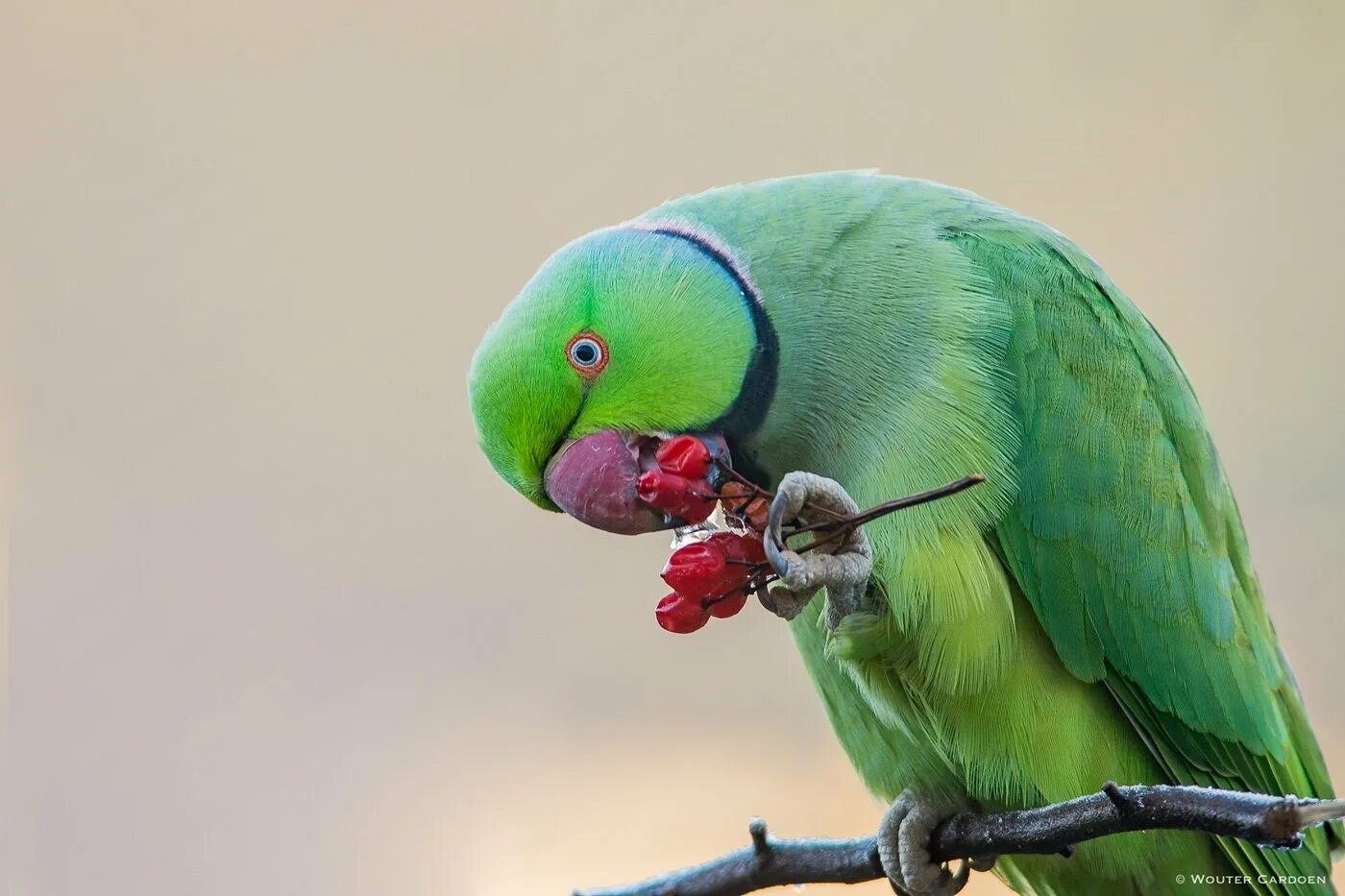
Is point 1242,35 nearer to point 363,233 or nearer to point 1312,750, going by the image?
point 1312,750

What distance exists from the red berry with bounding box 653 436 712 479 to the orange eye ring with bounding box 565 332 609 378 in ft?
0.43

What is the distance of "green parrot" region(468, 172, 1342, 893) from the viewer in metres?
1.42

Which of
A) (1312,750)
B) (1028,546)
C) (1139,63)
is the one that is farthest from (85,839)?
(1139,63)

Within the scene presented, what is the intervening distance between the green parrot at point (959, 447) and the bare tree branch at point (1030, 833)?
0.36ft

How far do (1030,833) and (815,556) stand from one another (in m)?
0.34

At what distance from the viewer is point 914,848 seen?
1.57m

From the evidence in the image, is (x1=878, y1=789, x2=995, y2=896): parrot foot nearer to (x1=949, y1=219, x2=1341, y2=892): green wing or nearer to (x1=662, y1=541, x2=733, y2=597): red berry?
(x1=949, y1=219, x2=1341, y2=892): green wing

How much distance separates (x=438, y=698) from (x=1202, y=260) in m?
1.97

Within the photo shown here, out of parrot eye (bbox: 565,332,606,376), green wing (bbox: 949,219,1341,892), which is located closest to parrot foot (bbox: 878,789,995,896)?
green wing (bbox: 949,219,1341,892)

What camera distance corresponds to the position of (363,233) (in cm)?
287

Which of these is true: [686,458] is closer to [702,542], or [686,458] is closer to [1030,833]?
[702,542]

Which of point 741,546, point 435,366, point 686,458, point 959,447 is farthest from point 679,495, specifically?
point 435,366

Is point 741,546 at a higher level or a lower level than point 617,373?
lower

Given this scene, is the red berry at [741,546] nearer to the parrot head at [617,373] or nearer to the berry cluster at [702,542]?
the berry cluster at [702,542]
